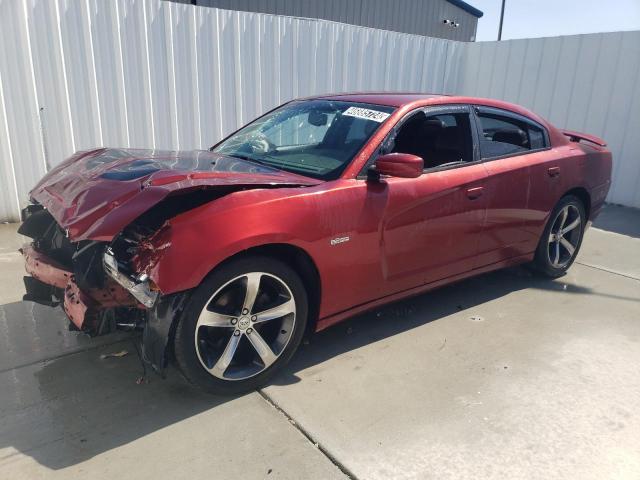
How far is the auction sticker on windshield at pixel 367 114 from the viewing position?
133 inches

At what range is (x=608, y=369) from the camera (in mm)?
3270

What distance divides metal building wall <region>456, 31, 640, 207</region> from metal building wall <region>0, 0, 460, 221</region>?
333 cm

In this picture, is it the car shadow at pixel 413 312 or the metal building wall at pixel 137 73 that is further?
the metal building wall at pixel 137 73

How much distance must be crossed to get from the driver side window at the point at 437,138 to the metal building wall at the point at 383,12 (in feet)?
33.7

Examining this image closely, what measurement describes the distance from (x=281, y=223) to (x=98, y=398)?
1407 millimetres

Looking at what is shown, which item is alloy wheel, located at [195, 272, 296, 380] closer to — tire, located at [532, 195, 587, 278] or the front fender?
the front fender

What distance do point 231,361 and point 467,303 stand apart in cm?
224

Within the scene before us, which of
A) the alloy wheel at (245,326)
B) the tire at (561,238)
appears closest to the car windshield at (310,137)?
the alloy wheel at (245,326)

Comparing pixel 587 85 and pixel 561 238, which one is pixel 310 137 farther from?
pixel 587 85

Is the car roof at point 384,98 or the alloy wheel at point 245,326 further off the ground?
the car roof at point 384,98

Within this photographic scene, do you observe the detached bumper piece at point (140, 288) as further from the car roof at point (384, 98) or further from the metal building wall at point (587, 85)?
the metal building wall at point (587, 85)

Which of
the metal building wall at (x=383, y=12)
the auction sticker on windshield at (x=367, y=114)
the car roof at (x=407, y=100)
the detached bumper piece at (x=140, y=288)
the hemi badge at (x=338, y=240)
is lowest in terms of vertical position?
the detached bumper piece at (x=140, y=288)

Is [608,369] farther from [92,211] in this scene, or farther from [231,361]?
[92,211]

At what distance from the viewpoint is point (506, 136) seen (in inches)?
164
